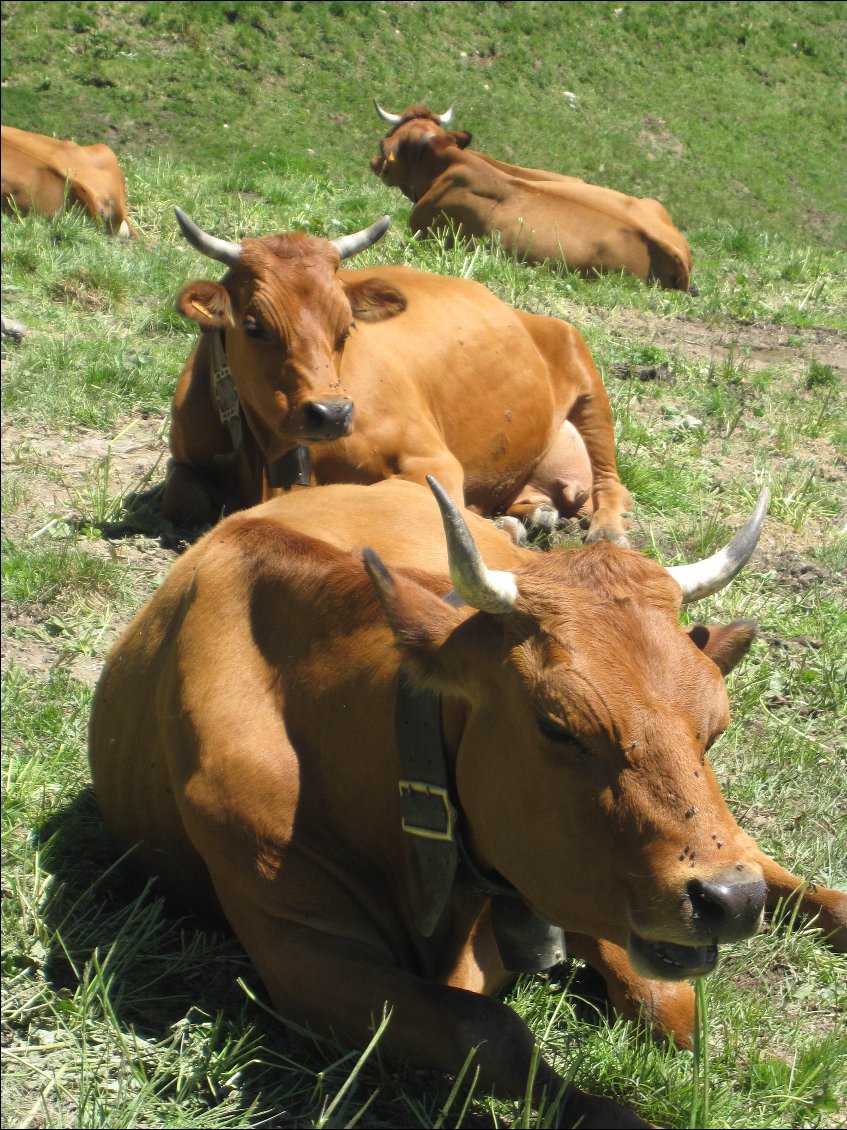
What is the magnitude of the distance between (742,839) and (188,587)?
77.0 inches

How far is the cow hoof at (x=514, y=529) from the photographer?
24.2ft

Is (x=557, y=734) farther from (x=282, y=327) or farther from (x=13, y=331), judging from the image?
(x=13, y=331)

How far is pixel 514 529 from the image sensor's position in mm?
7461

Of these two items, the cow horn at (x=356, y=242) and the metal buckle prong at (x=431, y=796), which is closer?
the metal buckle prong at (x=431, y=796)

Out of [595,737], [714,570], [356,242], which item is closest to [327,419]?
[356,242]

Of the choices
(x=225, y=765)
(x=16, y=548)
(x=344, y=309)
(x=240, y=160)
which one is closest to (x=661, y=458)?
(x=344, y=309)

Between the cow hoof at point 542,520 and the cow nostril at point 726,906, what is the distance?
5141 mm

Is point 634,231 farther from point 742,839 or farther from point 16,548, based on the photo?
point 742,839

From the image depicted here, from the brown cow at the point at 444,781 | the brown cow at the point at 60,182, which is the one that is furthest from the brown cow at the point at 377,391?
the brown cow at the point at 60,182

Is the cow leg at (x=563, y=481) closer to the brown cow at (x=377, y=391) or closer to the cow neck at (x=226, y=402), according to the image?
the brown cow at (x=377, y=391)

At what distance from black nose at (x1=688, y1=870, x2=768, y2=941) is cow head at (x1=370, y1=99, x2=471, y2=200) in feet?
41.5

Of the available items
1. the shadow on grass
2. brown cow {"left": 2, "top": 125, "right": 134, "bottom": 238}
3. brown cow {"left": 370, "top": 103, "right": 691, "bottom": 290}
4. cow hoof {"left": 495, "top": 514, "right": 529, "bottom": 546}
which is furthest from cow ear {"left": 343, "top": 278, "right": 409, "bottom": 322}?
brown cow {"left": 2, "top": 125, "right": 134, "bottom": 238}

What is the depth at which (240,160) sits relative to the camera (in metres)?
16.5

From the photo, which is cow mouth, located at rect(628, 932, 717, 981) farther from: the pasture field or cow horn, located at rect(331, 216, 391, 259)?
cow horn, located at rect(331, 216, 391, 259)
